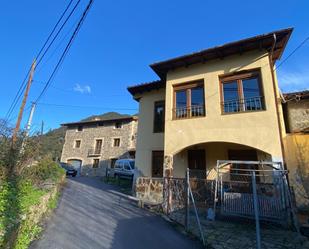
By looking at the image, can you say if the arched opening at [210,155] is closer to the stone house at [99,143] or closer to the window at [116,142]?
the stone house at [99,143]

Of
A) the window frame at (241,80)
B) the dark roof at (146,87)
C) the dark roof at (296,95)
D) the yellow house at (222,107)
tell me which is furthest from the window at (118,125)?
the dark roof at (296,95)

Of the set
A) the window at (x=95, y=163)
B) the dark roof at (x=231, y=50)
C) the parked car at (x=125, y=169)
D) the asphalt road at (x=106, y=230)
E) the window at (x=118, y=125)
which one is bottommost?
the asphalt road at (x=106, y=230)

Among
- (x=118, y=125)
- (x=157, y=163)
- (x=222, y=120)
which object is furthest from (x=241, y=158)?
(x=118, y=125)

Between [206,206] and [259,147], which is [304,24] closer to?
[259,147]

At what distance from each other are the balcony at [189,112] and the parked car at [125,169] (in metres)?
8.46

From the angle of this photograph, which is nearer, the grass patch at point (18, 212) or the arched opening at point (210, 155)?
the grass patch at point (18, 212)

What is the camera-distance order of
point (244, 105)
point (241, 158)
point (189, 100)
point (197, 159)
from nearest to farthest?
point (244, 105)
point (241, 158)
point (189, 100)
point (197, 159)

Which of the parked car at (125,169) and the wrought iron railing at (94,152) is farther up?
the wrought iron railing at (94,152)

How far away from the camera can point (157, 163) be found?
11.7 m

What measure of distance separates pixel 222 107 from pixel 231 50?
2647 millimetres

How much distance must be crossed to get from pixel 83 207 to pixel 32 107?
17.3m

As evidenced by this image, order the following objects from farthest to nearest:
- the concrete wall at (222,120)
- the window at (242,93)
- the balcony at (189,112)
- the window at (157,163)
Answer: the window at (157,163) → the balcony at (189,112) → the window at (242,93) → the concrete wall at (222,120)

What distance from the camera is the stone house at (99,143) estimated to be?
27297 mm

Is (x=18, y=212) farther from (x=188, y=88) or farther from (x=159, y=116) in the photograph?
(x=159, y=116)
